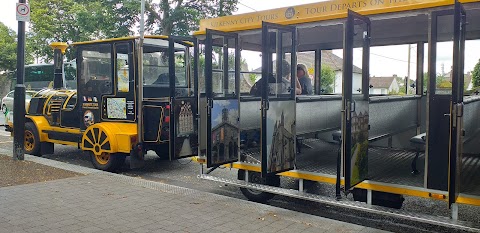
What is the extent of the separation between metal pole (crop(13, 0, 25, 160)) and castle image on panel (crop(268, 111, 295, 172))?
235 inches

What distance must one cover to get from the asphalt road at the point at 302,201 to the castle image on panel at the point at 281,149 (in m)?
0.67

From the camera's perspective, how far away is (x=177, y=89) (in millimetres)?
8719

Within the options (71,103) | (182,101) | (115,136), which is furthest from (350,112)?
(71,103)

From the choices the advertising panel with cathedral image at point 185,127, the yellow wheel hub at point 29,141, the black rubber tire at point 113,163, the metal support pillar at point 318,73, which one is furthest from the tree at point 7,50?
the metal support pillar at point 318,73

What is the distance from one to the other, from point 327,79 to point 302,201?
10.5 feet

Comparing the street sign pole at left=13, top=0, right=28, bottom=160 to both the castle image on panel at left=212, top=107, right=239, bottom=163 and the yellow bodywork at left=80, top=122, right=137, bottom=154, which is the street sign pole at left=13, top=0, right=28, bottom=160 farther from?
the castle image on panel at left=212, top=107, right=239, bottom=163

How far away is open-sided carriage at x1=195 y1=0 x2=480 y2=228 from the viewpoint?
4.70m

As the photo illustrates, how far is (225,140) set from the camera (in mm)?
6395

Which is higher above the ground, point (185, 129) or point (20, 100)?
point (20, 100)

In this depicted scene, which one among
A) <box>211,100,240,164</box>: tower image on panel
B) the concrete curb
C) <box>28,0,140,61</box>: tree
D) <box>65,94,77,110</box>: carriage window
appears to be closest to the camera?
the concrete curb

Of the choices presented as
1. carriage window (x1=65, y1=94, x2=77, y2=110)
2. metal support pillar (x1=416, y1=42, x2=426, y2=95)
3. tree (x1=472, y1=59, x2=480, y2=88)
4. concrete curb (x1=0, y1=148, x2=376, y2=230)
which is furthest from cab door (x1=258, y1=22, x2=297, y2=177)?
carriage window (x1=65, y1=94, x2=77, y2=110)

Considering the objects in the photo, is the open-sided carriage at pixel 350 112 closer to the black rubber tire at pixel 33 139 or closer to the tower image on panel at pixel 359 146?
the tower image on panel at pixel 359 146

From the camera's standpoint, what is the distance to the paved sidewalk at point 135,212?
4.81 m

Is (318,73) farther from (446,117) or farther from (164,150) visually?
(446,117)
